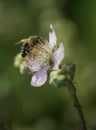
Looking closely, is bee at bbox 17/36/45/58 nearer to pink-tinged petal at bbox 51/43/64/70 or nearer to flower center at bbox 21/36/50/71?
flower center at bbox 21/36/50/71

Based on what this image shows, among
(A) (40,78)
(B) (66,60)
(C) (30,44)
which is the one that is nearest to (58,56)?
(A) (40,78)

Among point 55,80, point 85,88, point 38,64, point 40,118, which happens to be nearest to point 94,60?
point 85,88

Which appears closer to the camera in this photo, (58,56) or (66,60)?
(58,56)

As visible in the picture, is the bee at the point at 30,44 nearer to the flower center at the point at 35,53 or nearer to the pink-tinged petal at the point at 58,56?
the flower center at the point at 35,53

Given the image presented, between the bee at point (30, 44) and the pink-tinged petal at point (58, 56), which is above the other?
the bee at point (30, 44)

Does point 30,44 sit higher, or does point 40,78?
point 30,44

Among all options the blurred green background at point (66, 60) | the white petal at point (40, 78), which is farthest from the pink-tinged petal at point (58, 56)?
the blurred green background at point (66, 60)

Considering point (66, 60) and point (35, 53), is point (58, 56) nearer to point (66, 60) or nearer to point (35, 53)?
point (35, 53)

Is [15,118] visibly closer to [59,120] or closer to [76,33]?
[59,120]

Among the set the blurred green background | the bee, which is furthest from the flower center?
the blurred green background
